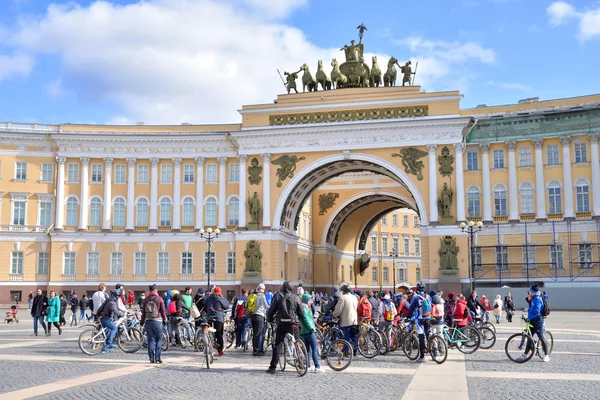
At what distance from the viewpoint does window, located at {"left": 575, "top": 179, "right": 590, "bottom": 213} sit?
1927 inches

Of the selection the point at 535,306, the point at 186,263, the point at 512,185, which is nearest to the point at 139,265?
the point at 186,263

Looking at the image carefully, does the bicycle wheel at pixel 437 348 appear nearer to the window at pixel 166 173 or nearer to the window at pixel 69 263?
the window at pixel 166 173

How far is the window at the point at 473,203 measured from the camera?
168ft

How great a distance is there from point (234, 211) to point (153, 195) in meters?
6.70

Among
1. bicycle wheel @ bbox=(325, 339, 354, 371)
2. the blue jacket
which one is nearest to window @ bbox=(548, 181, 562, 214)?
the blue jacket

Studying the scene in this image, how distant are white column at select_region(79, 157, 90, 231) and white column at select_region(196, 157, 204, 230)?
8913 millimetres

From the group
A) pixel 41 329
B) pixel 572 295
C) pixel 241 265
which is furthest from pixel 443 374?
pixel 241 265

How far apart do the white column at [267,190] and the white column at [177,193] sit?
7.14 m

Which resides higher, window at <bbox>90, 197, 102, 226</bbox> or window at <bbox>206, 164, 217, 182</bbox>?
window at <bbox>206, 164, 217, 182</bbox>

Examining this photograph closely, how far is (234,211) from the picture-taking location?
55.6 m

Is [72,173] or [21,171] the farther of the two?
[72,173]

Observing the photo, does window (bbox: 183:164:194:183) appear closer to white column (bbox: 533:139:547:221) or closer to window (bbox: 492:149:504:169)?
window (bbox: 492:149:504:169)

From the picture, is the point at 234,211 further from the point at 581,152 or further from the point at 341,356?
the point at 341,356

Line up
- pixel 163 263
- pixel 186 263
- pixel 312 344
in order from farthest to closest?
pixel 163 263, pixel 186 263, pixel 312 344
